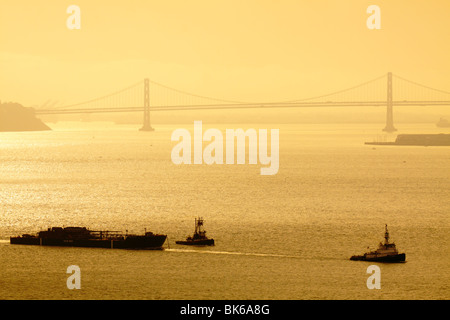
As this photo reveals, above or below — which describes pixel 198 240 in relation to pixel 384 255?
above

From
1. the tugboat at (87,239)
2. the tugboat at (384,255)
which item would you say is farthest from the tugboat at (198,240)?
the tugboat at (384,255)

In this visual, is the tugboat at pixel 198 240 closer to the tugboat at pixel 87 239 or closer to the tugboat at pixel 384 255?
the tugboat at pixel 87 239

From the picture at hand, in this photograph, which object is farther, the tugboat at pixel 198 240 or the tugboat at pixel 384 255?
the tugboat at pixel 198 240

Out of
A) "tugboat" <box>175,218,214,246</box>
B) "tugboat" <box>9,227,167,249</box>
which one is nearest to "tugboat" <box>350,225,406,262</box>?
"tugboat" <box>175,218,214,246</box>

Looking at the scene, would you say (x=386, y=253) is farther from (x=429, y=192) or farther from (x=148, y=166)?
(x=148, y=166)

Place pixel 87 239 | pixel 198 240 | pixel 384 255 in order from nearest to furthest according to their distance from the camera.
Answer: pixel 384 255
pixel 198 240
pixel 87 239

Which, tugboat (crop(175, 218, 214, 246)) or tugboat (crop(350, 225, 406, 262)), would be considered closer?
tugboat (crop(350, 225, 406, 262))

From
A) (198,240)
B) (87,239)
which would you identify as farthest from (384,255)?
(87,239)

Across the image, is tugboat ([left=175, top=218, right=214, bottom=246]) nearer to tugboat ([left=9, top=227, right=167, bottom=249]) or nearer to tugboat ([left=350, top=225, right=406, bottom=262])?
tugboat ([left=9, top=227, right=167, bottom=249])

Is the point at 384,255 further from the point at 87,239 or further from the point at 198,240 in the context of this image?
the point at 87,239

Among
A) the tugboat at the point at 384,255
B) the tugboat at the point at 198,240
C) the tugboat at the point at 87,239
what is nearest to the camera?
the tugboat at the point at 384,255
